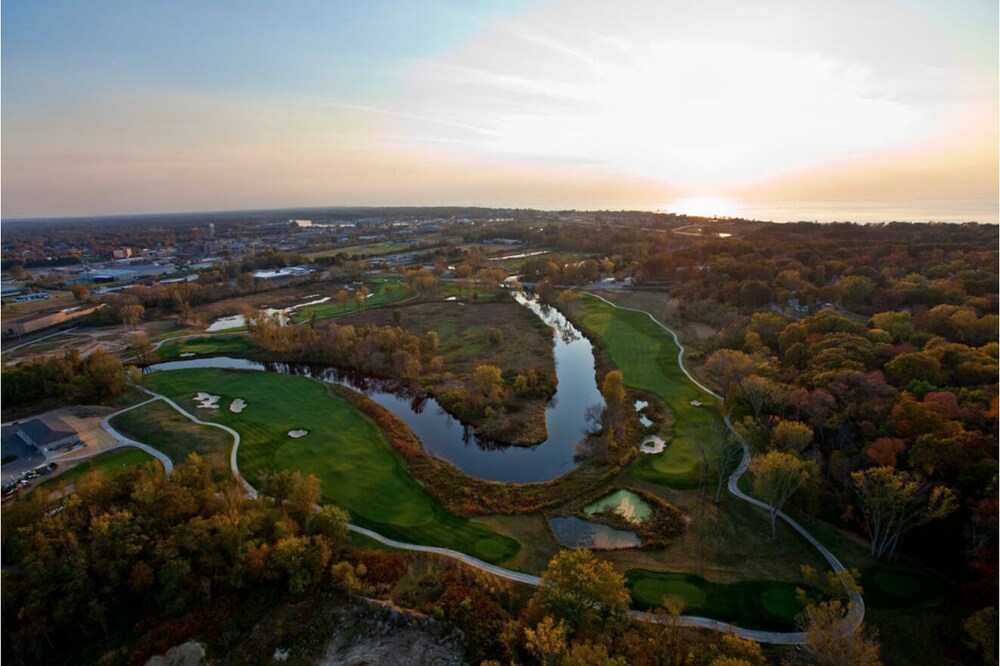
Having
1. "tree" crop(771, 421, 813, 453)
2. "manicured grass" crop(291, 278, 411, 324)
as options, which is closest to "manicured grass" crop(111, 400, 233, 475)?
"manicured grass" crop(291, 278, 411, 324)

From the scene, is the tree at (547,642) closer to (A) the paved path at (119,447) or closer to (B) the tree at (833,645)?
(B) the tree at (833,645)

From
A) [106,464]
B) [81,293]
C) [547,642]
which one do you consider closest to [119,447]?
[106,464]

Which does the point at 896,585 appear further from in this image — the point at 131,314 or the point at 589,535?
the point at 131,314

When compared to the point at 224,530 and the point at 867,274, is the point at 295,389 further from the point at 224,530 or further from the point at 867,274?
the point at 867,274

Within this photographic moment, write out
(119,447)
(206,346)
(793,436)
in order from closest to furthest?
Result: (793,436), (119,447), (206,346)

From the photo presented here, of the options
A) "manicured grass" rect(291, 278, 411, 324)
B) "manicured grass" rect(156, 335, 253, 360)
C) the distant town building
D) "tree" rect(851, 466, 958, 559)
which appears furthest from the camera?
"manicured grass" rect(291, 278, 411, 324)

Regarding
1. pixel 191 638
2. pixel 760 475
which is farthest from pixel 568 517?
pixel 191 638

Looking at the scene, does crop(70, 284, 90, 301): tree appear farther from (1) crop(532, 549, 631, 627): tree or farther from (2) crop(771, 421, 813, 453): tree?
(2) crop(771, 421, 813, 453): tree
